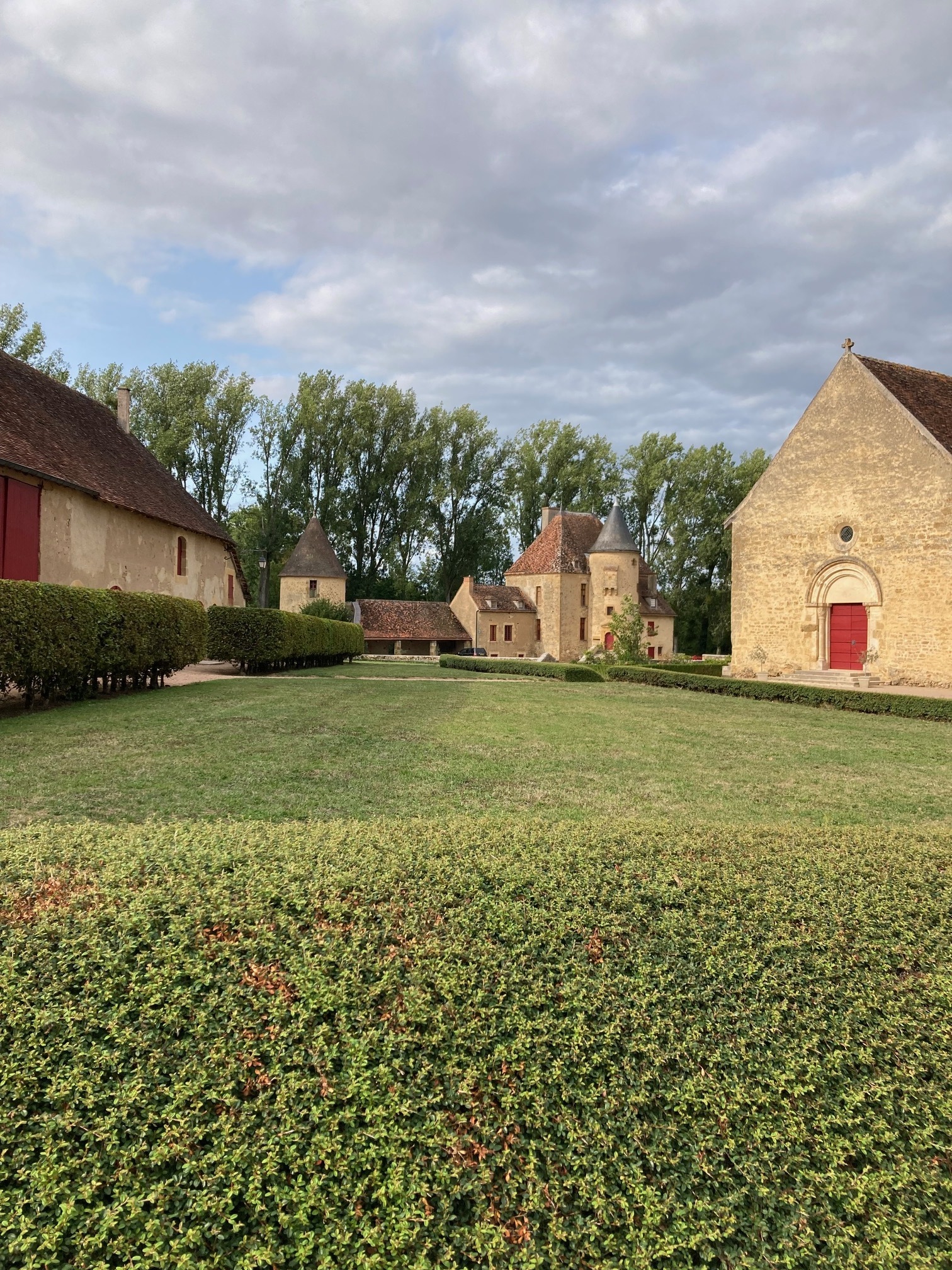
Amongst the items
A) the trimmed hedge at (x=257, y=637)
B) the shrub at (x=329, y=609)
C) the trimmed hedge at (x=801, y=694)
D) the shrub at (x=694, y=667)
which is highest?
the shrub at (x=329, y=609)

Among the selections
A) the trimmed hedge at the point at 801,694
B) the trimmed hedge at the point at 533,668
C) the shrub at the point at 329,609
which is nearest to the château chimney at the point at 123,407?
the shrub at the point at 329,609

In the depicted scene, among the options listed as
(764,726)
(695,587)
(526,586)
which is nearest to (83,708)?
(764,726)

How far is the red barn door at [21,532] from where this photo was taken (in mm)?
14625

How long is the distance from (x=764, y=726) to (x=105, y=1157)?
12178mm

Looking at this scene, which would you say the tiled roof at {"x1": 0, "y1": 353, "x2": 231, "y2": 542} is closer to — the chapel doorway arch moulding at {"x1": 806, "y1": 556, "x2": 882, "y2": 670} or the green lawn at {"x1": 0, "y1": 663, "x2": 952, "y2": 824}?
the green lawn at {"x1": 0, "y1": 663, "x2": 952, "y2": 824}

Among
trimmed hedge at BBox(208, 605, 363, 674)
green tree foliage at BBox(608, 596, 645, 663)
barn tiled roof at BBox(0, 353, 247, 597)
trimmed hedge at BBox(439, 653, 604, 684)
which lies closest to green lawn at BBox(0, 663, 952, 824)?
trimmed hedge at BBox(208, 605, 363, 674)

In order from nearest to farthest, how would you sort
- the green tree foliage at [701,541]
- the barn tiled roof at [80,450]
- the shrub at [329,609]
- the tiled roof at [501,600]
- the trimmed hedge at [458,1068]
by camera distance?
the trimmed hedge at [458,1068], the barn tiled roof at [80,450], the shrub at [329,609], the tiled roof at [501,600], the green tree foliage at [701,541]

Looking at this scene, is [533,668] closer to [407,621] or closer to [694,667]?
[694,667]

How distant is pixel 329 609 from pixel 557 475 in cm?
2200

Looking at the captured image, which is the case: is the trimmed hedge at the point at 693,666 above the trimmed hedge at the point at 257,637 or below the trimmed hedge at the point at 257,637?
below

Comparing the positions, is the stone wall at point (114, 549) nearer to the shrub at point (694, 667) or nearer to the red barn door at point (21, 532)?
the red barn door at point (21, 532)

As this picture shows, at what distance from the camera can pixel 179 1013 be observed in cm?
223

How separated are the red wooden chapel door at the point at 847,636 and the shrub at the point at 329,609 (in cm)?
2337

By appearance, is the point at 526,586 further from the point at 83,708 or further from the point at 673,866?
the point at 673,866
